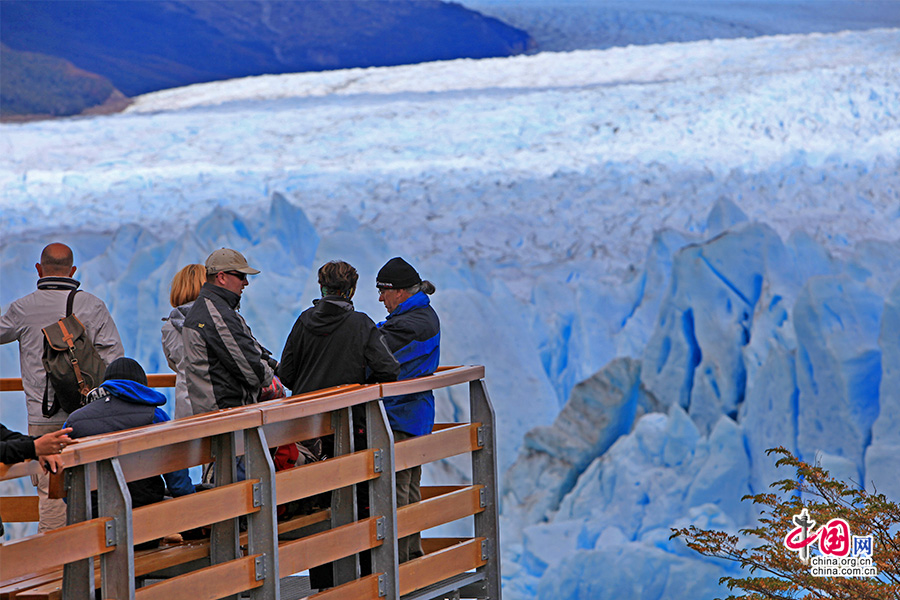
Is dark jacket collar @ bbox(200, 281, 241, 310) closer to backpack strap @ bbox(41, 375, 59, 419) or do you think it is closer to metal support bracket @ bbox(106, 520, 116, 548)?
backpack strap @ bbox(41, 375, 59, 419)

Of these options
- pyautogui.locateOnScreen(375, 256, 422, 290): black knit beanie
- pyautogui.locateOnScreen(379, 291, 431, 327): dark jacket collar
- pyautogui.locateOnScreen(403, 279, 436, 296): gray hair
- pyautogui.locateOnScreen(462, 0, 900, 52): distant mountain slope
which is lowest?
pyautogui.locateOnScreen(379, 291, 431, 327): dark jacket collar

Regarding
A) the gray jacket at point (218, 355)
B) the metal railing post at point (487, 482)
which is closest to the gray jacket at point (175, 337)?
the gray jacket at point (218, 355)

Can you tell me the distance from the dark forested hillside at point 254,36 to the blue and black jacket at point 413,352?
33.7ft

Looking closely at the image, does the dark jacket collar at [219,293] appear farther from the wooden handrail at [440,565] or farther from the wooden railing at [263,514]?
the wooden handrail at [440,565]

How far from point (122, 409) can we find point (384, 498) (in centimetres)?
81

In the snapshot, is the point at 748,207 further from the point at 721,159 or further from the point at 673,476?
the point at 673,476

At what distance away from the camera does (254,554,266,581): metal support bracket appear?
2.45 metres

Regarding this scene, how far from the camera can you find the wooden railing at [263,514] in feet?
6.78

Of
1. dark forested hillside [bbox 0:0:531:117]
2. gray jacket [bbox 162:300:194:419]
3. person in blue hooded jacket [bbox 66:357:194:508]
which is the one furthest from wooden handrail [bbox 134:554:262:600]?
dark forested hillside [bbox 0:0:531:117]

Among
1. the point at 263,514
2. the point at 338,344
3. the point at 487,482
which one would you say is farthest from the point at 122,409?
the point at 487,482

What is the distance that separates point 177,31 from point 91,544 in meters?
12.3

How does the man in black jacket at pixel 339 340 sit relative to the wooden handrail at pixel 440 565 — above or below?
above

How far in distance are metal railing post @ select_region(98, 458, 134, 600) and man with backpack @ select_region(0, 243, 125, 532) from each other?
1151mm

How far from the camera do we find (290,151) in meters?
11.7
